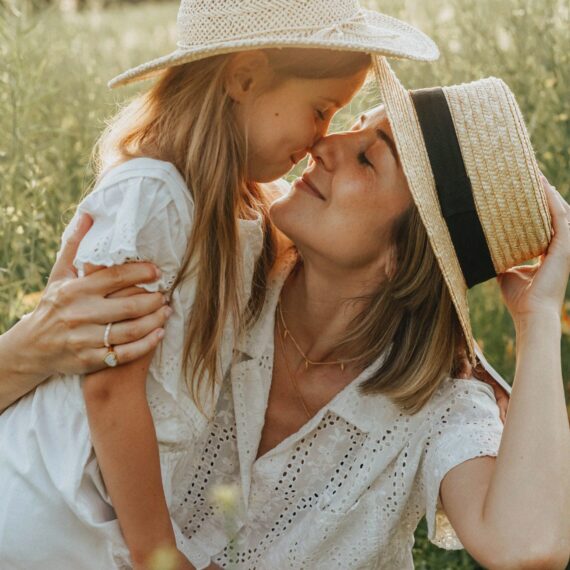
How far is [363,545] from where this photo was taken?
2629mm

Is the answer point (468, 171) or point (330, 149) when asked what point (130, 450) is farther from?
point (468, 171)

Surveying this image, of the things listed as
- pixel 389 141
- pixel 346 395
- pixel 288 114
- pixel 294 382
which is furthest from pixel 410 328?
pixel 288 114

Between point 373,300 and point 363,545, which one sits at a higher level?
point 373,300

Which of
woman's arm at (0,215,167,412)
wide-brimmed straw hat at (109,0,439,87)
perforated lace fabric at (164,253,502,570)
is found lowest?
perforated lace fabric at (164,253,502,570)

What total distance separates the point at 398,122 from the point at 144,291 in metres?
0.68

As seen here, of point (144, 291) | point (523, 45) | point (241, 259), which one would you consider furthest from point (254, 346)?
point (523, 45)

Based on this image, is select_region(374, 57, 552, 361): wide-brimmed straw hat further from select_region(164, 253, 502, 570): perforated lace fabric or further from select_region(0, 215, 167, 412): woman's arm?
select_region(0, 215, 167, 412): woman's arm

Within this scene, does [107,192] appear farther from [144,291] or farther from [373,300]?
[373,300]

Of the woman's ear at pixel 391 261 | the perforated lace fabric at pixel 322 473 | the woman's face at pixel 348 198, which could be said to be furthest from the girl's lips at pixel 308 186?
the perforated lace fabric at pixel 322 473

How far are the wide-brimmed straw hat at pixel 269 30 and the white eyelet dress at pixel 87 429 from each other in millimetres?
280

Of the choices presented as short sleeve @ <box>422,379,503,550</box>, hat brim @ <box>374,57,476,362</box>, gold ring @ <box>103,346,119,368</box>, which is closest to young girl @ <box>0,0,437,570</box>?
gold ring @ <box>103,346,119,368</box>

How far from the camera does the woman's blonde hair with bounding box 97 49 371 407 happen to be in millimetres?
2398

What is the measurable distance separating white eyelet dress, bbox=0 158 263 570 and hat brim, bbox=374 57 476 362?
1.62ft

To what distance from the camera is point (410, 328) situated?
8.71 ft
